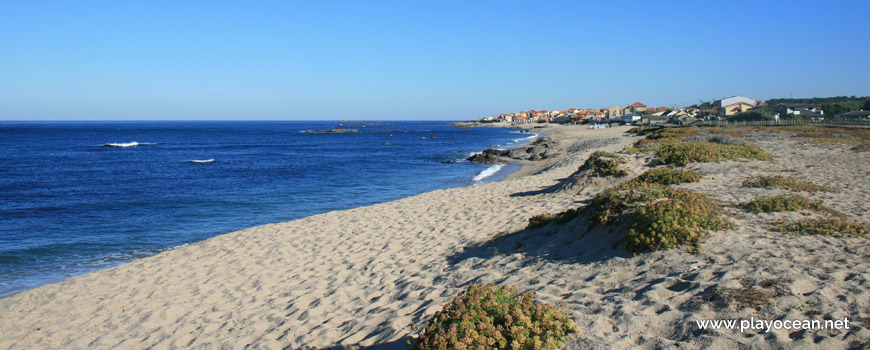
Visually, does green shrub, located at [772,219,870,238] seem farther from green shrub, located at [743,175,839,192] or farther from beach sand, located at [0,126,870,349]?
green shrub, located at [743,175,839,192]

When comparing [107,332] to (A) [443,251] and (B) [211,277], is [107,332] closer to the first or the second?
(B) [211,277]

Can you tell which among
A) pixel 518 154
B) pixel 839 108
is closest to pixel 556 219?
pixel 518 154

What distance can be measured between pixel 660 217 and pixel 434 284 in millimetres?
3461

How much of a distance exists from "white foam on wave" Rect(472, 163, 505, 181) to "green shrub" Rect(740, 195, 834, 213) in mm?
18845

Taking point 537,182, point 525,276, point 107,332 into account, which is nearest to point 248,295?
point 107,332

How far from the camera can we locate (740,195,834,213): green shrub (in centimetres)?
846

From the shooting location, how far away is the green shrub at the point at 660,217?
21.8 ft

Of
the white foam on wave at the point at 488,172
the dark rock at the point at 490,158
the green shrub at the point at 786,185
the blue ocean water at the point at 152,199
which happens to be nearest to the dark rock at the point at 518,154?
the dark rock at the point at 490,158

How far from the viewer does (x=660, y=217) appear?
6.92 m

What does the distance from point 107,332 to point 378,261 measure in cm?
454

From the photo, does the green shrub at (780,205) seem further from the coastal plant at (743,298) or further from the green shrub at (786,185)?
the coastal plant at (743,298)

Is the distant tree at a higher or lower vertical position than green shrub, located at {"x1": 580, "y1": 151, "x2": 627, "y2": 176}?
higher

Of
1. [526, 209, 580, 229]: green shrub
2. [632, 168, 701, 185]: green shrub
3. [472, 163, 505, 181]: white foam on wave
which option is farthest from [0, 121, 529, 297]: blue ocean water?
[632, 168, 701, 185]: green shrub

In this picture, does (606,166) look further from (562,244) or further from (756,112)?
(756,112)
